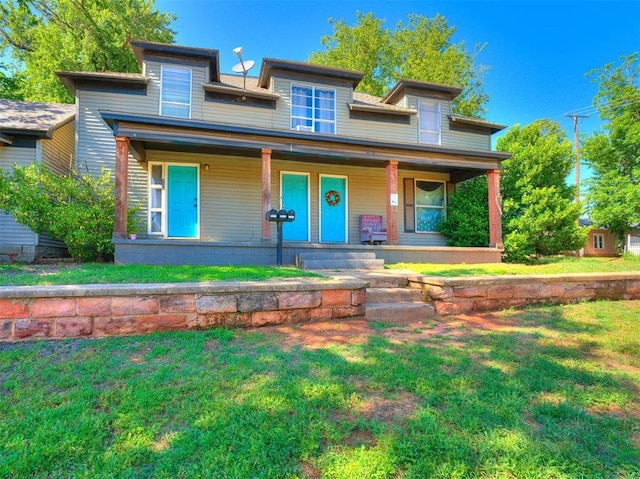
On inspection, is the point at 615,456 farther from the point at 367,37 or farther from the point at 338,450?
the point at 367,37

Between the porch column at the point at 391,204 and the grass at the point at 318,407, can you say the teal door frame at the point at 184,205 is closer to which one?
the porch column at the point at 391,204

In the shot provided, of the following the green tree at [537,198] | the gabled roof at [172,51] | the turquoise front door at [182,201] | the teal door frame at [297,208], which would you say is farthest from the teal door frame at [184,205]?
the green tree at [537,198]

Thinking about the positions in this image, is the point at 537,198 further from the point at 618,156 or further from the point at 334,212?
the point at 618,156

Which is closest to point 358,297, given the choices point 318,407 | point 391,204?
point 318,407

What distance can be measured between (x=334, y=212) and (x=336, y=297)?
6312mm

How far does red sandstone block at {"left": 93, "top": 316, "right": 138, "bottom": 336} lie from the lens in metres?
2.92

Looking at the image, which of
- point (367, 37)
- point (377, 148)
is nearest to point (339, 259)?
point (377, 148)

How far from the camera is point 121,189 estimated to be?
6.38m

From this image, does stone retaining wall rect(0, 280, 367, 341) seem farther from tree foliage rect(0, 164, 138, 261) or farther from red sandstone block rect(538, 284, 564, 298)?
tree foliage rect(0, 164, 138, 261)

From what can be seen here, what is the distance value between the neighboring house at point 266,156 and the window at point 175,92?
0.03 m

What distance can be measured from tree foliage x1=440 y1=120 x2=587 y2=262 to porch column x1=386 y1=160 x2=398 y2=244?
280cm

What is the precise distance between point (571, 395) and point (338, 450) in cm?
157

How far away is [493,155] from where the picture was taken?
852 cm

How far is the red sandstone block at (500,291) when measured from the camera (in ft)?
13.0
